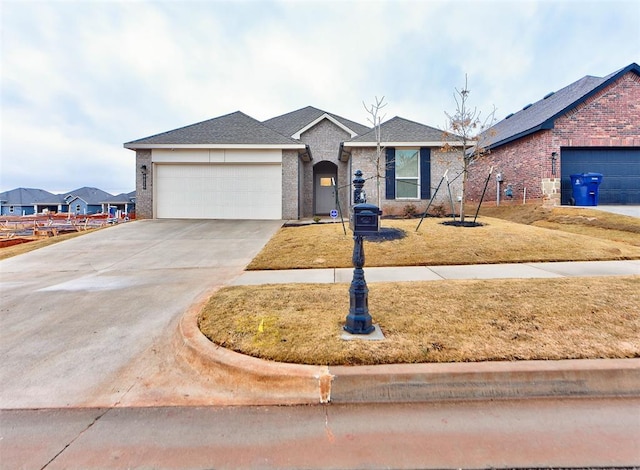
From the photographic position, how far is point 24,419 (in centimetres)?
246

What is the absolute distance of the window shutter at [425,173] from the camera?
46.3 feet

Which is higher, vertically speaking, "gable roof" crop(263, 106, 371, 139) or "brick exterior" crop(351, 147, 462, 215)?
"gable roof" crop(263, 106, 371, 139)

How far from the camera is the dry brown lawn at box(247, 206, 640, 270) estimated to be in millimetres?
6984

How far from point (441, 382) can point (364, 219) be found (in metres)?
1.63

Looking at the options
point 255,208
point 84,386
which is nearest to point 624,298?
point 84,386

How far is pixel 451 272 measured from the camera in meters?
6.06

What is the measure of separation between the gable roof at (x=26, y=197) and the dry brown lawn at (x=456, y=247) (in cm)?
5078

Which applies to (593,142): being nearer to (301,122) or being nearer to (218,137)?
(301,122)

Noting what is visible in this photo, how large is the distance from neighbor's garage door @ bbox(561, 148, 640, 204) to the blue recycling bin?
1.90 ft

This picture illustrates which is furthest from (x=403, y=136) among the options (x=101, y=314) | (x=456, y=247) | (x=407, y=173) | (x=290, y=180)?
(x=101, y=314)

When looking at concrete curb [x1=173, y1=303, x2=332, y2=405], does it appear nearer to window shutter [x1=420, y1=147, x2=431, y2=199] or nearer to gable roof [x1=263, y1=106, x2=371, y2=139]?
window shutter [x1=420, y1=147, x2=431, y2=199]

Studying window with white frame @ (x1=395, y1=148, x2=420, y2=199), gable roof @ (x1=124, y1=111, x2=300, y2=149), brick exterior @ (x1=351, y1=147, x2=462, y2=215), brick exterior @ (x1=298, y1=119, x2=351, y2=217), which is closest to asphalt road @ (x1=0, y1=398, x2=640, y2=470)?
brick exterior @ (x1=351, y1=147, x2=462, y2=215)

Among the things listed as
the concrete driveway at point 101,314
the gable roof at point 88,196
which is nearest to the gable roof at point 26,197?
the gable roof at point 88,196

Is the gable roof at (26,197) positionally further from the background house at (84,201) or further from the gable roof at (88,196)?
the background house at (84,201)
